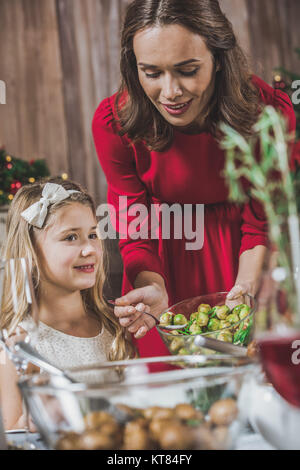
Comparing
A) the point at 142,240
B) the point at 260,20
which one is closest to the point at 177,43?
the point at 142,240

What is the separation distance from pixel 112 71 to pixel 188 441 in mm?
2762

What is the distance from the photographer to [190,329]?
871mm

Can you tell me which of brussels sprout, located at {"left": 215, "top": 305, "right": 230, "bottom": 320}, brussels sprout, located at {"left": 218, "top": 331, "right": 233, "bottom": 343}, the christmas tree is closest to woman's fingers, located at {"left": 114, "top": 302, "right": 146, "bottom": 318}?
brussels sprout, located at {"left": 215, "top": 305, "right": 230, "bottom": 320}

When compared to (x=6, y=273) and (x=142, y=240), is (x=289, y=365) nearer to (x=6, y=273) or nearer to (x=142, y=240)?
(x=6, y=273)

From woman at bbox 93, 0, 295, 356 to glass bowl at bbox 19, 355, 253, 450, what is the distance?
0.76 metres

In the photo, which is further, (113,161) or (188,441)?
(113,161)

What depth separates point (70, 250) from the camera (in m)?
1.32

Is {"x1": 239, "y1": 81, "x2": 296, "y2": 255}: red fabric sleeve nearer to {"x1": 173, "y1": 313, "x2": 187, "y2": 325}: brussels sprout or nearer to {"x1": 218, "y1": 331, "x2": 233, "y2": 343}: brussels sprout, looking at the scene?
{"x1": 173, "y1": 313, "x2": 187, "y2": 325}: brussels sprout

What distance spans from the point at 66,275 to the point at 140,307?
0.84ft

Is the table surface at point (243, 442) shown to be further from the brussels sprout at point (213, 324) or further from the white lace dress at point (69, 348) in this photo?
the white lace dress at point (69, 348)

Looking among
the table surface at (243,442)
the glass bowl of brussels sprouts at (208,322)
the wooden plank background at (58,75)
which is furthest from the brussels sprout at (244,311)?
the wooden plank background at (58,75)

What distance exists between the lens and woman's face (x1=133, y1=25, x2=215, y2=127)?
1.25 m

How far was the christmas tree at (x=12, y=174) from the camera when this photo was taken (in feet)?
8.22

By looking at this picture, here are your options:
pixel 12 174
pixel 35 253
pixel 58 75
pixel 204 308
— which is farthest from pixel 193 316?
pixel 58 75
